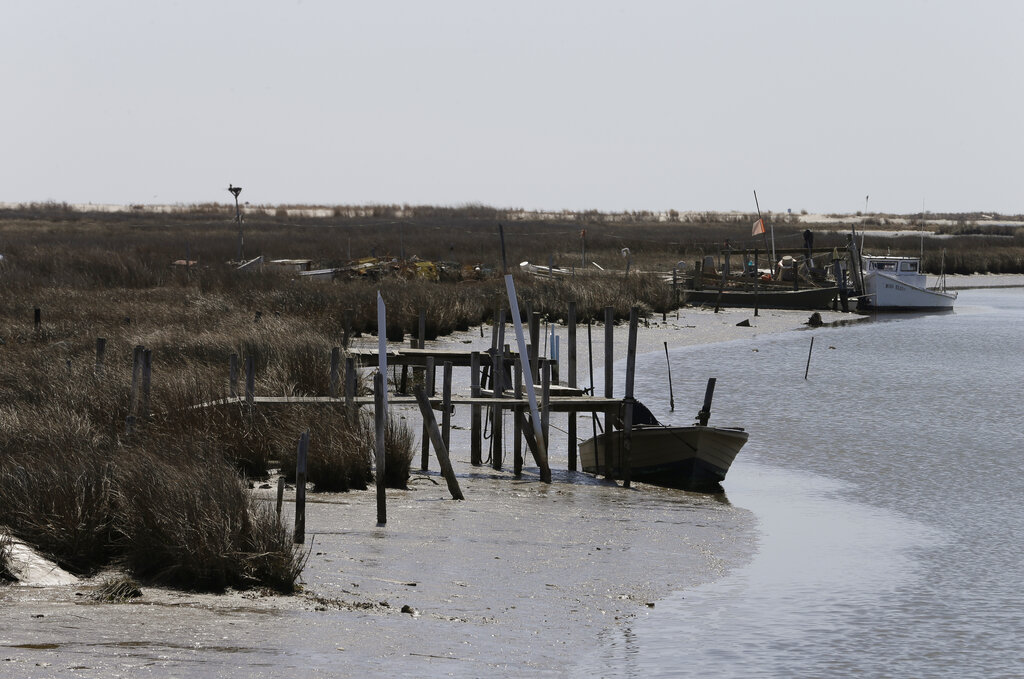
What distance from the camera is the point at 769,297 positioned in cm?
5322

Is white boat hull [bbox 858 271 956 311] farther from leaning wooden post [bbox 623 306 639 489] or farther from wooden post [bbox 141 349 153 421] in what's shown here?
wooden post [bbox 141 349 153 421]

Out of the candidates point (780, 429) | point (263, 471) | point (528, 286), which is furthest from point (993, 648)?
point (528, 286)

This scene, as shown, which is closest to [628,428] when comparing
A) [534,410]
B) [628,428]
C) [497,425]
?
[628,428]

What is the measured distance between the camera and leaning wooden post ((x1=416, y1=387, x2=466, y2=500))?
45.8 feet

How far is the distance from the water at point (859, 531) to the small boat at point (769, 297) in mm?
19494

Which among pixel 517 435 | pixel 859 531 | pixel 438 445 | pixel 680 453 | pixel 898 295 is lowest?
pixel 859 531

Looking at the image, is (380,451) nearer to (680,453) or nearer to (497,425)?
(497,425)

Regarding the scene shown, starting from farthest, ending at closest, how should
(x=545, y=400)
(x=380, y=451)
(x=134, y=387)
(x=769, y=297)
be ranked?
(x=769, y=297) < (x=545, y=400) < (x=134, y=387) < (x=380, y=451)

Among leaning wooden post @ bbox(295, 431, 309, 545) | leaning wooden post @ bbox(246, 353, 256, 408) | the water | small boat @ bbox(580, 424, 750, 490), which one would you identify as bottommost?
the water

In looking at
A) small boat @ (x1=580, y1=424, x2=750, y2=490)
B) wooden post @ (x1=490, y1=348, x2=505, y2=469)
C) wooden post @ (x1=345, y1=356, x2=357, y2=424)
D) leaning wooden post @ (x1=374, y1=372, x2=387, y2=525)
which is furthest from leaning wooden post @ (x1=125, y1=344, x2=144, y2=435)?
small boat @ (x1=580, y1=424, x2=750, y2=490)

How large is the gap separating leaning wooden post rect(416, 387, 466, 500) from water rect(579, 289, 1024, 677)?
3445mm

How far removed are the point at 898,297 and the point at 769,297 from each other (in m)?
5.69

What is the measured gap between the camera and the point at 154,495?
33.4 ft

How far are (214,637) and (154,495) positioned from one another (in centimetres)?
202
